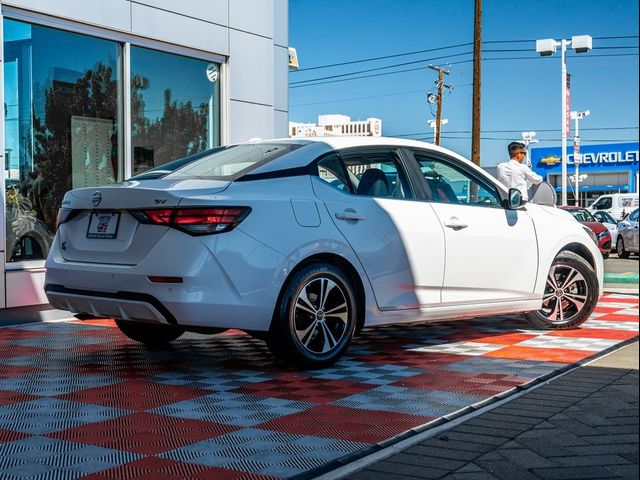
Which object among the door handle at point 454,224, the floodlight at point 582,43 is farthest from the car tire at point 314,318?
the floodlight at point 582,43

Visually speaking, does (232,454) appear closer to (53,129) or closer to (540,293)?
(540,293)

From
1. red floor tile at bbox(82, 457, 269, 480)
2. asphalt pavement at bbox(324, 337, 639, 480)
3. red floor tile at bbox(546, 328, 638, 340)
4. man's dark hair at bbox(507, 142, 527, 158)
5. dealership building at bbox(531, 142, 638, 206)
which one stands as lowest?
red floor tile at bbox(82, 457, 269, 480)

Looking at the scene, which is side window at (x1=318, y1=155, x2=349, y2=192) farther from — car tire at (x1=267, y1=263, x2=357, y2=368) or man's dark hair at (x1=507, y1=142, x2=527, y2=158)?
man's dark hair at (x1=507, y1=142, x2=527, y2=158)

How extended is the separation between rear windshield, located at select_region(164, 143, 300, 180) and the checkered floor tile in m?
1.35

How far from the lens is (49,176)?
9.64 m

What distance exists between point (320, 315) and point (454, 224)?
4.83 feet

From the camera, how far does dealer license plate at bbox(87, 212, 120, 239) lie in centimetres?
576

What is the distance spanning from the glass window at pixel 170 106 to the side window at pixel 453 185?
4.71 metres

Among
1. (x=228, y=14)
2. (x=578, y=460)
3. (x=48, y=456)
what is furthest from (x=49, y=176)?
(x=578, y=460)

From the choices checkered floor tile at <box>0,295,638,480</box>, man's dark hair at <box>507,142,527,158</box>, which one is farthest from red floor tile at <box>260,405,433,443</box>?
man's dark hair at <box>507,142,527,158</box>

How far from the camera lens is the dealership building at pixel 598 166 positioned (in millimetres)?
64062

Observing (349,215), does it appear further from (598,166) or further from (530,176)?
(598,166)

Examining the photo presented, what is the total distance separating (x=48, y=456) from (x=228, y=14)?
8.48m

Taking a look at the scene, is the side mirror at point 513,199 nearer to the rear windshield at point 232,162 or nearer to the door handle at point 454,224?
the door handle at point 454,224
